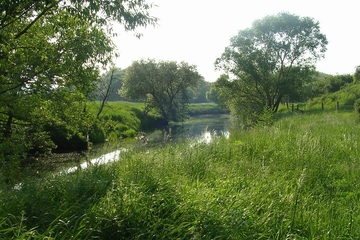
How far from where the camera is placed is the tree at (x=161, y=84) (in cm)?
4472

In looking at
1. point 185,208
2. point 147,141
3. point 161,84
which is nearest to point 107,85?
point 147,141

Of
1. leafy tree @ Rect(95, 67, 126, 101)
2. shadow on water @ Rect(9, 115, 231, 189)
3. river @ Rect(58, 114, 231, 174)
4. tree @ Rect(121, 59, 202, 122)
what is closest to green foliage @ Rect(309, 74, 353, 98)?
tree @ Rect(121, 59, 202, 122)

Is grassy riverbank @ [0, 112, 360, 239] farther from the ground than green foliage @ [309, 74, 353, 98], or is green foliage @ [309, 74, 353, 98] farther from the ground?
green foliage @ [309, 74, 353, 98]

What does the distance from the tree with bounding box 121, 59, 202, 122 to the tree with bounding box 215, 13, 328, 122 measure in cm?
1378

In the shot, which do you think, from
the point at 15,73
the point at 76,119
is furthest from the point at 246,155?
the point at 15,73

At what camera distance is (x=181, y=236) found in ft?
11.1

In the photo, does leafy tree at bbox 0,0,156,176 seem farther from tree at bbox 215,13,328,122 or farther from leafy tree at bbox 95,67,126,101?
tree at bbox 215,13,328,122

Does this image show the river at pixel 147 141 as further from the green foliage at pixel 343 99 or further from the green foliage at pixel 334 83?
the green foliage at pixel 334 83

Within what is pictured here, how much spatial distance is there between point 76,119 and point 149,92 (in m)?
34.8

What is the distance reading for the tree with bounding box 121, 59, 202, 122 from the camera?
1761 inches

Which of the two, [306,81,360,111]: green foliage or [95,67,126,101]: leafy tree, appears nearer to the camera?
[95,67,126,101]: leafy tree

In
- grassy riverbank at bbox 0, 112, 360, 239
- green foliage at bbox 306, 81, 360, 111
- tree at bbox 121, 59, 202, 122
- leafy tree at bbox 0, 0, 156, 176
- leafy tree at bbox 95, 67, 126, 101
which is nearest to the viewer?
grassy riverbank at bbox 0, 112, 360, 239

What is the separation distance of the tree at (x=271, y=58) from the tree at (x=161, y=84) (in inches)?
543

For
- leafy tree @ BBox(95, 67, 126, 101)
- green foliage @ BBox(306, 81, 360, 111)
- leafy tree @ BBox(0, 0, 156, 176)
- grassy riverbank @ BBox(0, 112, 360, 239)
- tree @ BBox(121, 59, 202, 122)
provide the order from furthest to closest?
tree @ BBox(121, 59, 202, 122)
green foliage @ BBox(306, 81, 360, 111)
leafy tree @ BBox(95, 67, 126, 101)
leafy tree @ BBox(0, 0, 156, 176)
grassy riverbank @ BBox(0, 112, 360, 239)
